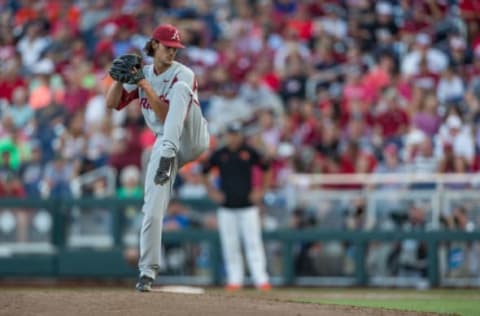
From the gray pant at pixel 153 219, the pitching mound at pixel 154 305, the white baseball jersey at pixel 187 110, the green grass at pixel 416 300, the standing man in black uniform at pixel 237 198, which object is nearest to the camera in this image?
the pitching mound at pixel 154 305

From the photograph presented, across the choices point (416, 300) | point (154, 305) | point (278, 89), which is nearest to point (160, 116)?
point (154, 305)

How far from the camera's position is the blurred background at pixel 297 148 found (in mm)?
16375

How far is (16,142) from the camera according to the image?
1922 centimetres

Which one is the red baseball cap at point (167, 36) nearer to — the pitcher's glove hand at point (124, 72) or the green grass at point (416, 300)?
the pitcher's glove hand at point (124, 72)

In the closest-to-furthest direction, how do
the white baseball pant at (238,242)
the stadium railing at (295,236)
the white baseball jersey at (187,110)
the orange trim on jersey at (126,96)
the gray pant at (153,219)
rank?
1. the gray pant at (153,219)
2. the white baseball jersey at (187,110)
3. the orange trim on jersey at (126,96)
4. the white baseball pant at (238,242)
5. the stadium railing at (295,236)

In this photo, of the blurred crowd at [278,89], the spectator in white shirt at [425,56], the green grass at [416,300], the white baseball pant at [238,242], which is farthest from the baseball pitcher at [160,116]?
the spectator in white shirt at [425,56]

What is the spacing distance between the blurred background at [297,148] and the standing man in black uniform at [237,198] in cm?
97

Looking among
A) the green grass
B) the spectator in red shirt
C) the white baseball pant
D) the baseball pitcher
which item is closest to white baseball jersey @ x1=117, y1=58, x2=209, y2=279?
the baseball pitcher

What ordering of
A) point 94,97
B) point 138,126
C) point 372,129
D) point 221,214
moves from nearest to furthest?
point 221,214
point 372,129
point 138,126
point 94,97

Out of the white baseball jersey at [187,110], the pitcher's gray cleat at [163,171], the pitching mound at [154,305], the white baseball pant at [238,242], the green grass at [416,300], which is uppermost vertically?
the white baseball jersey at [187,110]

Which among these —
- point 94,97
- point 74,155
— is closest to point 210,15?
point 94,97

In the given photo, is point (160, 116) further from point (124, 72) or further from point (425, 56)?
point (425, 56)

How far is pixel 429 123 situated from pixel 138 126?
469 cm

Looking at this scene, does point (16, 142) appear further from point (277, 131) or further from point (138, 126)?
point (277, 131)
